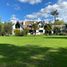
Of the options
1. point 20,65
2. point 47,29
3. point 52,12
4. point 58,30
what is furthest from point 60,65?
point 52,12

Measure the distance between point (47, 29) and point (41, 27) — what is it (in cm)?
1692

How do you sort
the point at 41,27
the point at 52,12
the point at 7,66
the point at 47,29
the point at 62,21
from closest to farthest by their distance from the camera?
the point at 7,66, the point at 47,29, the point at 41,27, the point at 52,12, the point at 62,21

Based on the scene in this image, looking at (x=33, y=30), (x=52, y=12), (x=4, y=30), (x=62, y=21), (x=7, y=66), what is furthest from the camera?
(x=62, y=21)

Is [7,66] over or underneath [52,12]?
underneath

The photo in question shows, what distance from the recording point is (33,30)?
109250 mm

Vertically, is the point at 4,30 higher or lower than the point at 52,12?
lower

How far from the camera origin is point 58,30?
116 m

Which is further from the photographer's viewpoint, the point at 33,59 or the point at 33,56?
the point at 33,56

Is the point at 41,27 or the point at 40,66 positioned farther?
the point at 41,27

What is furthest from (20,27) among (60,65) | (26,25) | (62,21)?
(60,65)

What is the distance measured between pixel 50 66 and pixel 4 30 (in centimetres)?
8090

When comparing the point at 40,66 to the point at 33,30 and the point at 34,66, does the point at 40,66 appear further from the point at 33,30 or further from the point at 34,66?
the point at 33,30

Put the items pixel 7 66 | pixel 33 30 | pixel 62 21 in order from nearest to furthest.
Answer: pixel 7 66, pixel 33 30, pixel 62 21

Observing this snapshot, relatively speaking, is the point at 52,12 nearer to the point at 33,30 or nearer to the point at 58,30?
the point at 58,30
